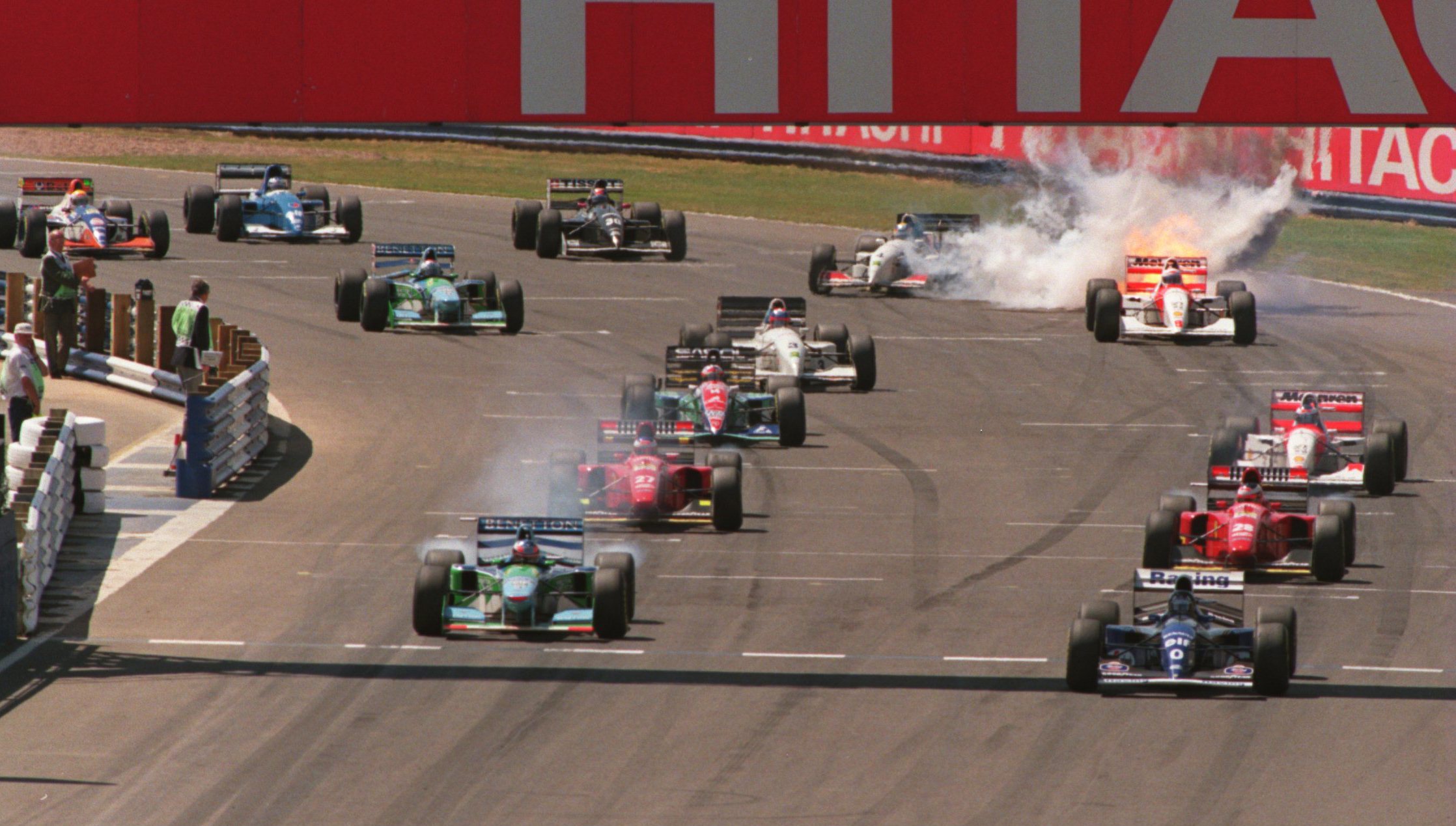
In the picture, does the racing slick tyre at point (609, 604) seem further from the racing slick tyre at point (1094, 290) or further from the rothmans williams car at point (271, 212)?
the rothmans williams car at point (271, 212)

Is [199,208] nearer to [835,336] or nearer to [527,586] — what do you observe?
[835,336]

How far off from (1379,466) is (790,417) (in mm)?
7174

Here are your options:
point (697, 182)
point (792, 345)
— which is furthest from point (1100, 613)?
point (697, 182)

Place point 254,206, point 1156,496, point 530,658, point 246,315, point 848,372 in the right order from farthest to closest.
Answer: point 254,206 < point 246,315 < point 848,372 < point 1156,496 < point 530,658

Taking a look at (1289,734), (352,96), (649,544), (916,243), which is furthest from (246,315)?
(1289,734)

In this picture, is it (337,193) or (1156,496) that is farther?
(337,193)

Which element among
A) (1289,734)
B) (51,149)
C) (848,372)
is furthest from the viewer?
(51,149)

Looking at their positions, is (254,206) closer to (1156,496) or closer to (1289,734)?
Answer: (1156,496)

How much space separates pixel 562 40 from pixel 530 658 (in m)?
5.17

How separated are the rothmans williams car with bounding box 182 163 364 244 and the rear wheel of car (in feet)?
32.1

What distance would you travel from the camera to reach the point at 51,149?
A: 6525 centimetres

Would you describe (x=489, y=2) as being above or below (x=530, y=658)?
above

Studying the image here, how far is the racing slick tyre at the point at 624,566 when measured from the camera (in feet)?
63.8

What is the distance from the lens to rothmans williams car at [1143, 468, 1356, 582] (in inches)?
862
